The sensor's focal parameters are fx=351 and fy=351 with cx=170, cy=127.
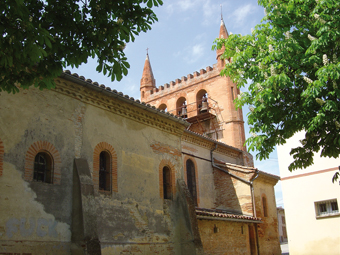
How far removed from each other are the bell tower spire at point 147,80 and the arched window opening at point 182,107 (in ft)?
14.8

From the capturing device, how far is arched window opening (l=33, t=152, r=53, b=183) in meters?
9.27

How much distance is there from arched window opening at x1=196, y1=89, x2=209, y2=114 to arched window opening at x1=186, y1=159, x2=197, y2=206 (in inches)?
409

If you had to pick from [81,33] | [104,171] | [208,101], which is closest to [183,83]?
[208,101]

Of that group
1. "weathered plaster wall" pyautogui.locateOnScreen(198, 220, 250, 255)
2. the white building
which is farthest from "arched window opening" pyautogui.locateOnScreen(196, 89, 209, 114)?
"weathered plaster wall" pyautogui.locateOnScreen(198, 220, 250, 255)

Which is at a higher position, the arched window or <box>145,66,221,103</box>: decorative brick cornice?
<box>145,66,221,103</box>: decorative brick cornice

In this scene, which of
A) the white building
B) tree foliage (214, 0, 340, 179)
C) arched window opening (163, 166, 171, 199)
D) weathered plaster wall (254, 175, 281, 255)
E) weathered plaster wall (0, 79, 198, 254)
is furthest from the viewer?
weathered plaster wall (254, 175, 281, 255)

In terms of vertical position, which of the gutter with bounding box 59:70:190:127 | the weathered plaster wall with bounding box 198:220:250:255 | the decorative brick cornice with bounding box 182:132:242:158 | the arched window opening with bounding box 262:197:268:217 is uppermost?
the decorative brick cornice with bounding box 182:132:242:158

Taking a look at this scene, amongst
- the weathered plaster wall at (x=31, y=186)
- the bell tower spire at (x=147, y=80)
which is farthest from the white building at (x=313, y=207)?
the bell tower spire at (x=147, y=80)

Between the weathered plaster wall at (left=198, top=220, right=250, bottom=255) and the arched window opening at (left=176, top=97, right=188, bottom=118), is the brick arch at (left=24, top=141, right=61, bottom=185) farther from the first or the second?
the arched window opening at (left=176, top=97, right=188, bottom=118)

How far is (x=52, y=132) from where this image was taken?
975 cm

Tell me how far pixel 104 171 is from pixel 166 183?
10.1 feet

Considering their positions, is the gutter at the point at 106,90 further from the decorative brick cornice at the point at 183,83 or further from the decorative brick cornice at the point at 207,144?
the decorative brick cornice at the point at 183,83

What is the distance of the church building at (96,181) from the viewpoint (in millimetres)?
8680

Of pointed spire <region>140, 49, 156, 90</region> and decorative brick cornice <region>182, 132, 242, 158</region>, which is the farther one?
pointed spire <region>140, 49, 156, 90</region>
